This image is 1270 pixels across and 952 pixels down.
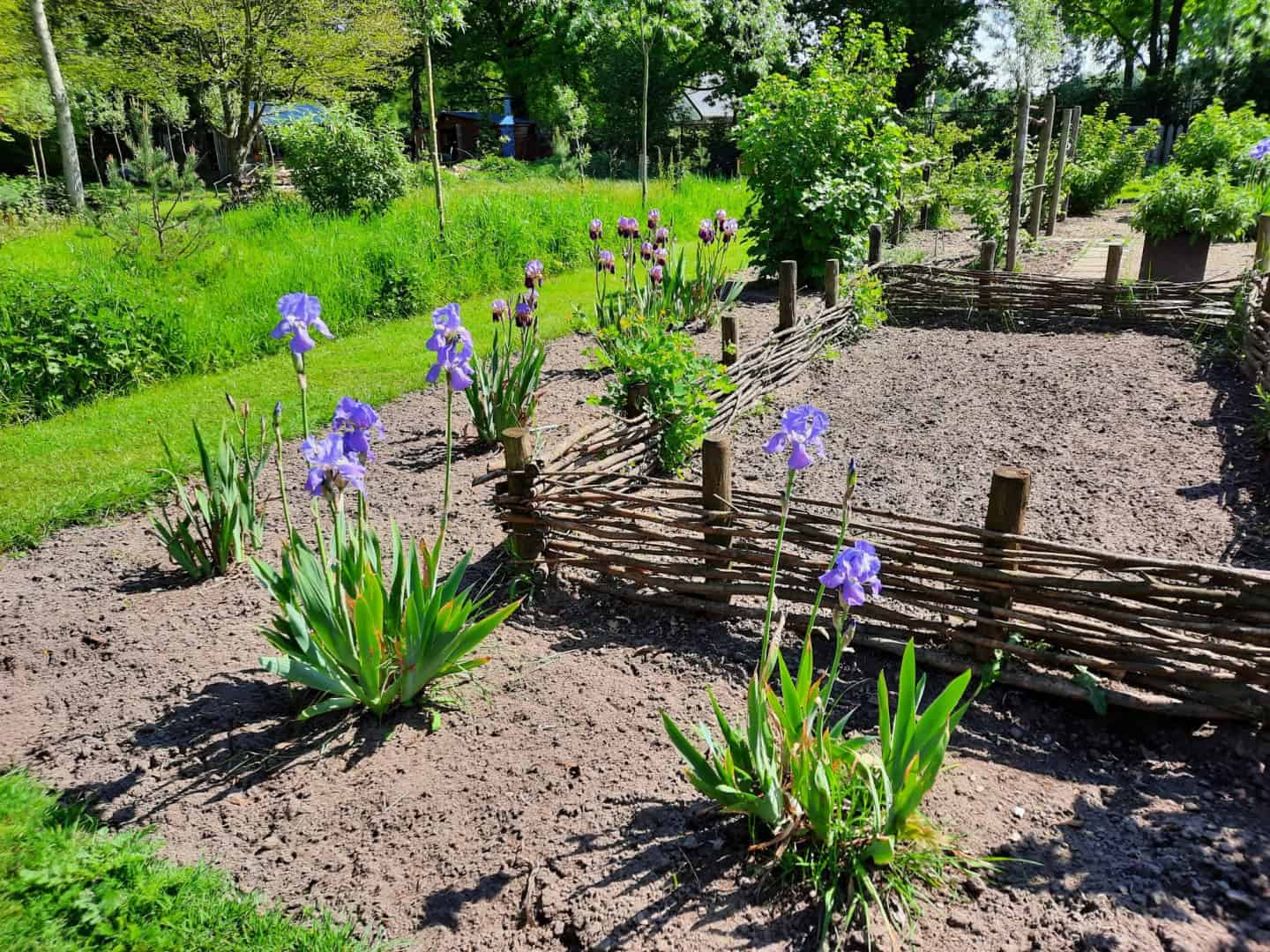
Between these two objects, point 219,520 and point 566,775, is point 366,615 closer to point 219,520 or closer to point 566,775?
point 566,775

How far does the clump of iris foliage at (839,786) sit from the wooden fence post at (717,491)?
1.06 meters

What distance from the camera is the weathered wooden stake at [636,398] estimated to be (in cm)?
433

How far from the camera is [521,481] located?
3.40m

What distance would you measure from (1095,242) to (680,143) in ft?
52.7

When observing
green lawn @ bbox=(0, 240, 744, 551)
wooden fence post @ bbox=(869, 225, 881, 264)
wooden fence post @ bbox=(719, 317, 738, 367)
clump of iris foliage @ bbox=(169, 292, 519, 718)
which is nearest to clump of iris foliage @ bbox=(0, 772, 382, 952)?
clump of iris foliage @ bbox=(169, 292, 519, 718)

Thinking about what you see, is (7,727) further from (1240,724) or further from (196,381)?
(196,381)

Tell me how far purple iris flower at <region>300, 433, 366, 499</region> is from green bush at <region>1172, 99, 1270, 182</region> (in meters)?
12.4

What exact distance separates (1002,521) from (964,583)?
25 cm

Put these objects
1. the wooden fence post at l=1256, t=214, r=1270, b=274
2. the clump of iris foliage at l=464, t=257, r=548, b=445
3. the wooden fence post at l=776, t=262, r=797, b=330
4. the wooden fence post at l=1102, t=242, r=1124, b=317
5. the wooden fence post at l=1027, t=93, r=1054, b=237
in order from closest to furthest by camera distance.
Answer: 1. the clump of iris foliage at l=464, t=257, r=548, b=445
2. the wooden fence post at l=776, t=262, r=797, b=330
3. the wooden fence post at l=1256, t=214, r=1270, b=274
4. the wooden fence post at l=1102, t=242, r=1124, b=317
5. the wooden fence post at l=1027, t=93, r=1054, b=237

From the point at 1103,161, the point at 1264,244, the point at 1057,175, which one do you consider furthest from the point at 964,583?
the point at 1103,161

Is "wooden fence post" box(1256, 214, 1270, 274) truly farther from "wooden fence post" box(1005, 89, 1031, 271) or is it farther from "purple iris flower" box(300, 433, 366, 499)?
"purple iris flower" box(300, 433, 366, 499)

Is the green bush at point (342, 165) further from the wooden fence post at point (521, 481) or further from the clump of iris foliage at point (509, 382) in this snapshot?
the wooden fence post at point (521, 481)

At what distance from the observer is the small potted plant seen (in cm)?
791

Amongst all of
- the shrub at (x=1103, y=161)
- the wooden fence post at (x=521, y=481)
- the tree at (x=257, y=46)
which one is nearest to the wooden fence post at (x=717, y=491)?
the wooden fence post at (x=521, y=481)
